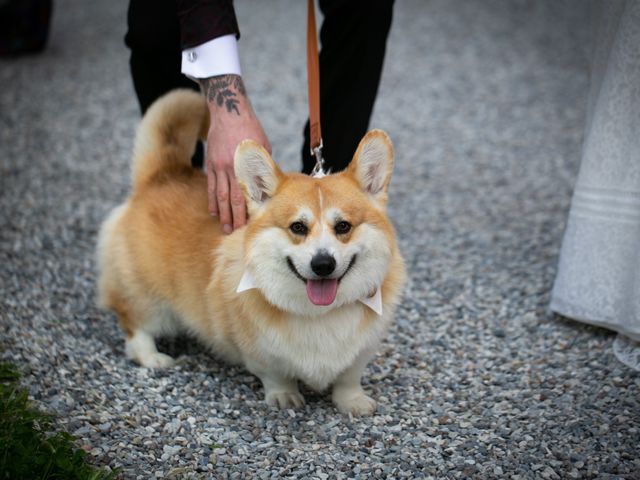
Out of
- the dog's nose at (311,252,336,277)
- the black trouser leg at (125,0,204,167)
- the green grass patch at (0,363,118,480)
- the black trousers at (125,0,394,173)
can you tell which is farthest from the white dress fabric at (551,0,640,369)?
the green grass patch at (0,363,118,480)

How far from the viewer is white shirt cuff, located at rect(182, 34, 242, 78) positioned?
237cm

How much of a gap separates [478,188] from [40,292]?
2854mm

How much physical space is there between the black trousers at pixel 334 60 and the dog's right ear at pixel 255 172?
79 centimetres

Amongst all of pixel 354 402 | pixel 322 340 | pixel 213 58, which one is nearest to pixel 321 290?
pixel 322 340

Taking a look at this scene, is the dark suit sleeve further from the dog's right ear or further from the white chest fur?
the white chest fur

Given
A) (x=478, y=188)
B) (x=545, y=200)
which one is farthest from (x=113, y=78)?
(x=545, y=200)

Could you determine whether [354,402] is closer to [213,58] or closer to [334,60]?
[213,58]

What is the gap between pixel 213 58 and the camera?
238cm

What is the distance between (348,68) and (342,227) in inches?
39.6

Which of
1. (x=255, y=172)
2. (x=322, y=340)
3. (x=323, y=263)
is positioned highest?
(x=255, y=172)

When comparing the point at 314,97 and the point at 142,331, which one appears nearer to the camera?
the point at 314,97

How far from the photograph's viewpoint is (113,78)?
657 cm

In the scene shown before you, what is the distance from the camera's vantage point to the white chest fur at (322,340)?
2242 mm

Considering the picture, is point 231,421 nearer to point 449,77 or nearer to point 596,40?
point 596,40
